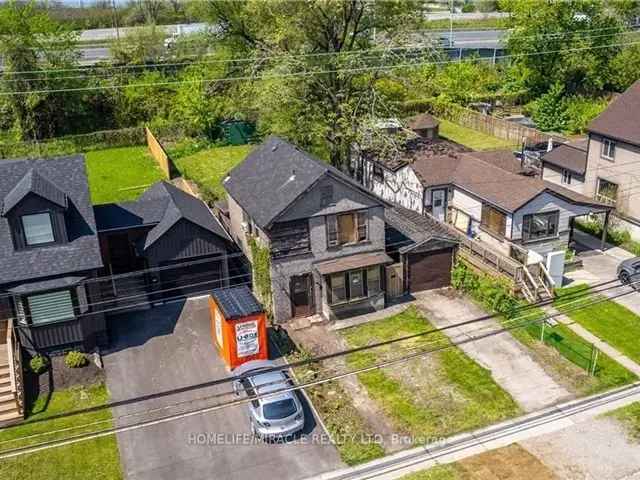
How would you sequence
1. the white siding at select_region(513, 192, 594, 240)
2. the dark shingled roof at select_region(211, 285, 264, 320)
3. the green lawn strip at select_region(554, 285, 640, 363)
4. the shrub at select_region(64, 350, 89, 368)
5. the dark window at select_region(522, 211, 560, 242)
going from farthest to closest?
the dark window at select_region(522, 211, 560, 242)
the white siding at select_region(513, 192, 594, 240)
the green lawn strip at select_region(554, 285, 640, 363)
the shrub at select_region(64, 350, 89, 368)
the dark shingled roof at select_region(211, 285, 264, 320)

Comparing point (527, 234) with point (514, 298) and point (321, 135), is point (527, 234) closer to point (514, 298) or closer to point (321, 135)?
point (514, 298)

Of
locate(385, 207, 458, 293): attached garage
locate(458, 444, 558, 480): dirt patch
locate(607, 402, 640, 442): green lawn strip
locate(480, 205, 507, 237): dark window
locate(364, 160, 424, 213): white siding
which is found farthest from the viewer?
locate(364, 160, 424, 213): white siding

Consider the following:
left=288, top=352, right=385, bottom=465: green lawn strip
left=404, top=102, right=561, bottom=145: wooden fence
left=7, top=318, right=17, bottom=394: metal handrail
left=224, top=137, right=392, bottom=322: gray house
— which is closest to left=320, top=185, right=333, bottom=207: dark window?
left=224, top=137, right=392, bottom=322: gray house

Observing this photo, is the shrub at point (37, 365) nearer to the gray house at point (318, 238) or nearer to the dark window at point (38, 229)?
the dark window at point (38, 229)

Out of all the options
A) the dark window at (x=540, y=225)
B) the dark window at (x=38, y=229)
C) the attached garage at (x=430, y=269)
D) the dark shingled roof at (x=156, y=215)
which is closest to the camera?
the dark window at (x=38, y=229)

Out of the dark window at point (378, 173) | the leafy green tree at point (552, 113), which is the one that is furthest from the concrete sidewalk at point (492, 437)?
the leafy green tree at point (552, 113)

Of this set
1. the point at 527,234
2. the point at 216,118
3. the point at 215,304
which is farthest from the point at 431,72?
the point at 215,304

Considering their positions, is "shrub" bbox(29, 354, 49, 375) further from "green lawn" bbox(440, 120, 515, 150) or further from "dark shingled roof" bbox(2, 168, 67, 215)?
"green lawn" bbox(440, 120, 515, 150)
